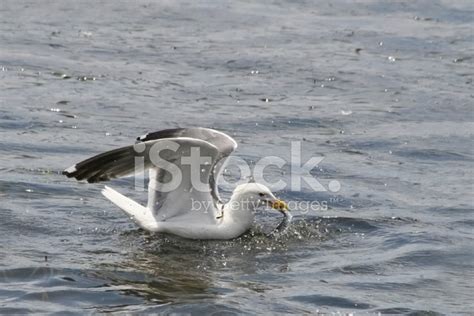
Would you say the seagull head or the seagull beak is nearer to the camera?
the seagull beak

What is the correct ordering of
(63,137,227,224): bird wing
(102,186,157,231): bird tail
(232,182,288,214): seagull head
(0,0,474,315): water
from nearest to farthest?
(0,0,474,315): water, (63,137,227,224): bird wing, (102,186,157,231): bird tail, (232,182,288,214): seagull head

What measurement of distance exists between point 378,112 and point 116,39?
14.4 ft

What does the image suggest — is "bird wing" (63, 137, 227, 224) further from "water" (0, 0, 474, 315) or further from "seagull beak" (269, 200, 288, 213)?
"seagull beak" (269, 200, 288, 213)

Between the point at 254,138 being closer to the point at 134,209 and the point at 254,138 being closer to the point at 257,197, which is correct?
the point at 257,197

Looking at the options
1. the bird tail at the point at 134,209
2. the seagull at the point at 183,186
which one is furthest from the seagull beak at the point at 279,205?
the bird tail at the point at 134,209

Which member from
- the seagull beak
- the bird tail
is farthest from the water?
the seagull beak

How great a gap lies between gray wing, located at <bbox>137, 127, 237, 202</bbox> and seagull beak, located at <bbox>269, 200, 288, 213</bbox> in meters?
0.54

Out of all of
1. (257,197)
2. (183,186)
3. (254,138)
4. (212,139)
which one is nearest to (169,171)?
(183,186)

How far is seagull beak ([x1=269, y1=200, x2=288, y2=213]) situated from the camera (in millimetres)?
10680

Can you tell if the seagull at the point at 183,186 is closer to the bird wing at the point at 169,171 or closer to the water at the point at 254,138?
the bird wing at the point at 169,171

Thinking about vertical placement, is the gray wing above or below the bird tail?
above

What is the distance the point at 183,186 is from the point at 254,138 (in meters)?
2.86

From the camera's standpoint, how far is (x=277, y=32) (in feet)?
58.8

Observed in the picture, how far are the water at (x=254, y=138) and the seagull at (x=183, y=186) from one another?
174 millimetres
